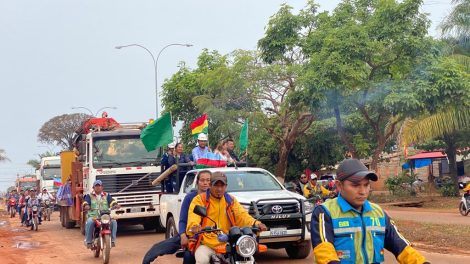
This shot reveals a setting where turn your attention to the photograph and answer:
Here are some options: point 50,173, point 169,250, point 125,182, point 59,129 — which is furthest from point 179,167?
point 59,129

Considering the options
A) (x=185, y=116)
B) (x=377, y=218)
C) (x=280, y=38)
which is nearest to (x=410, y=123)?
(x=280, y=38)

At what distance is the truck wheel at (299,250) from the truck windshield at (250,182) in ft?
3.66

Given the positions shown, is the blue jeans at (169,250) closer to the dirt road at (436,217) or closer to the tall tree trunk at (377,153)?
the dirt road at (436,217)

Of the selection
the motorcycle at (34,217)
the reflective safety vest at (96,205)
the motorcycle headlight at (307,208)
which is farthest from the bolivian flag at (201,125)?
the motorcycle at (34,217)

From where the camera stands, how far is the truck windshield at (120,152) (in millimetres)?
18516

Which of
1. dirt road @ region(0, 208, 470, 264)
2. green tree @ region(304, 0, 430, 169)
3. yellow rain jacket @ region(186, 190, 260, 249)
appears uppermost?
green tree @ region(304, 0, 430, 169)

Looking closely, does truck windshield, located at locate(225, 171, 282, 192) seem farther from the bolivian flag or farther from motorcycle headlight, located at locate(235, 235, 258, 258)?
motorcycle headlight, located at locate(235, 235, 258, 258)

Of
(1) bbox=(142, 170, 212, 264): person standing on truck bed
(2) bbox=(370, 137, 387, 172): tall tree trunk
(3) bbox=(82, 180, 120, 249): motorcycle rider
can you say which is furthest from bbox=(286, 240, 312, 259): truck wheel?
(2) bbox=(370, 137, 387, 172): tall tree trunk

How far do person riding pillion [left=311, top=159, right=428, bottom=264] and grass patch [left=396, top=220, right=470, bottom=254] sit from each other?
8.62 m

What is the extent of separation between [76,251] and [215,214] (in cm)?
972

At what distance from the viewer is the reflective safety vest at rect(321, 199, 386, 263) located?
3863mm

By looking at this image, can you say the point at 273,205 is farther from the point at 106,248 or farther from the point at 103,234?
the point at 103,234

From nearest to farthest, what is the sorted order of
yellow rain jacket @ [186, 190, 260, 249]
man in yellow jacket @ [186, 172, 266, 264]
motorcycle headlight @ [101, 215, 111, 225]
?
man in yellow jacket @ [186, 172, 266, 264]
yellow rain jacket @ [186, 190, 260, 249]
motorcycle headlight @ [101, 215, 111, 225]

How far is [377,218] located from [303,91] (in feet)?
62.2
